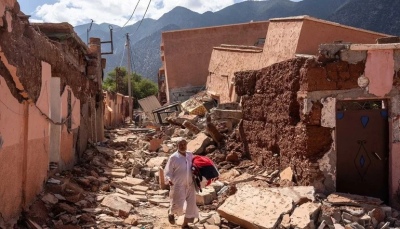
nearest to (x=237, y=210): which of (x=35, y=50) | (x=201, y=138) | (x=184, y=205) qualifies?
(x=184, y=205)

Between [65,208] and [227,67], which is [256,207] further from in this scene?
[227,67]

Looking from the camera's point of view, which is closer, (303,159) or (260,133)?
(303,159)

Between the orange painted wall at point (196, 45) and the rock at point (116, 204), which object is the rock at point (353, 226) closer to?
the rock at point (116, 204)

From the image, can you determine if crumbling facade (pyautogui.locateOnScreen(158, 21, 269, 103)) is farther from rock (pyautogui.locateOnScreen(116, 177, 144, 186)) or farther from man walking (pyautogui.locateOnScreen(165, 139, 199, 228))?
man walking (pyautogui.locateOnScreen(165, 139, 199, 228))

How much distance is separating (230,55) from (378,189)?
10506mm

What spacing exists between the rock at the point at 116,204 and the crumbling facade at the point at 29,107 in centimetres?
114

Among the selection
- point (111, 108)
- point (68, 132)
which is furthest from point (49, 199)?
point (111, 108)

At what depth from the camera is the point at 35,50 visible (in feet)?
19.4

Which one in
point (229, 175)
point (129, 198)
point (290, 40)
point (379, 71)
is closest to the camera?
point (379, 71)

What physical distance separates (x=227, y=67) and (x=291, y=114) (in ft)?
30.9

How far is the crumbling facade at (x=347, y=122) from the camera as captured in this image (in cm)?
692

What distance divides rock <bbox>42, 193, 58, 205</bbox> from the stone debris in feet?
0.04

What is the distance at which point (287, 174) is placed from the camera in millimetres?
7711

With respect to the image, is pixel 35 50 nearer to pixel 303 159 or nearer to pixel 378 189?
pixel 303 159
